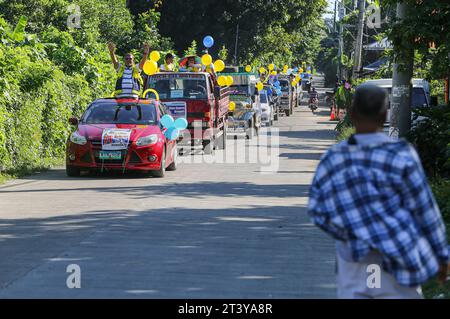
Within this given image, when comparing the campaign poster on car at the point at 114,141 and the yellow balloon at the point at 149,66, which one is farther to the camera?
the yellow balloon at the point at 149,66

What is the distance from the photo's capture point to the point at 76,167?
59.3ft

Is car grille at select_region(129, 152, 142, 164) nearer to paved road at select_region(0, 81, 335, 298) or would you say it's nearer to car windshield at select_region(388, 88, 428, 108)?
paved road at select_region(0, 81, 335, 298)

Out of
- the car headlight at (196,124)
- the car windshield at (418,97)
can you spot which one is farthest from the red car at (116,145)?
the car windshield at (418,97)

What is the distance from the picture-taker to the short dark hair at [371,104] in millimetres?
5125

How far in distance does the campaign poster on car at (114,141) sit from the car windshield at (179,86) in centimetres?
675

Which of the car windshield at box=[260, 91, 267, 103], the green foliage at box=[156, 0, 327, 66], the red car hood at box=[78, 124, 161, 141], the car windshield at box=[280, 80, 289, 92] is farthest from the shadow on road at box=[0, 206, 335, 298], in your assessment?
the car windshield at box=[280, 80, 289, 92]

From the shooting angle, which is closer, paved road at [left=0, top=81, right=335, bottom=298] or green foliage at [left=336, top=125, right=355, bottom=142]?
paved road at [left=0, top=81, right=335, bottom=298]

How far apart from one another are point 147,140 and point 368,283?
13.2 m

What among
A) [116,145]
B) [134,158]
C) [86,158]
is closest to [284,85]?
[134,158]

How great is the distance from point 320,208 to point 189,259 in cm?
455

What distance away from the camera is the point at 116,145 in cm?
1791

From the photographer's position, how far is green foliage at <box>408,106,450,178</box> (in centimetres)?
1522

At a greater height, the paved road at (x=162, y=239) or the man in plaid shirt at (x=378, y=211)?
the man in plaid shirt at (x=378, y=211)

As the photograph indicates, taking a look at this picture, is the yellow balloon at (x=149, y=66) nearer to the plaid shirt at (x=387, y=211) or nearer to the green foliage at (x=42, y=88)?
the green foliage at (x=42, y=88)
